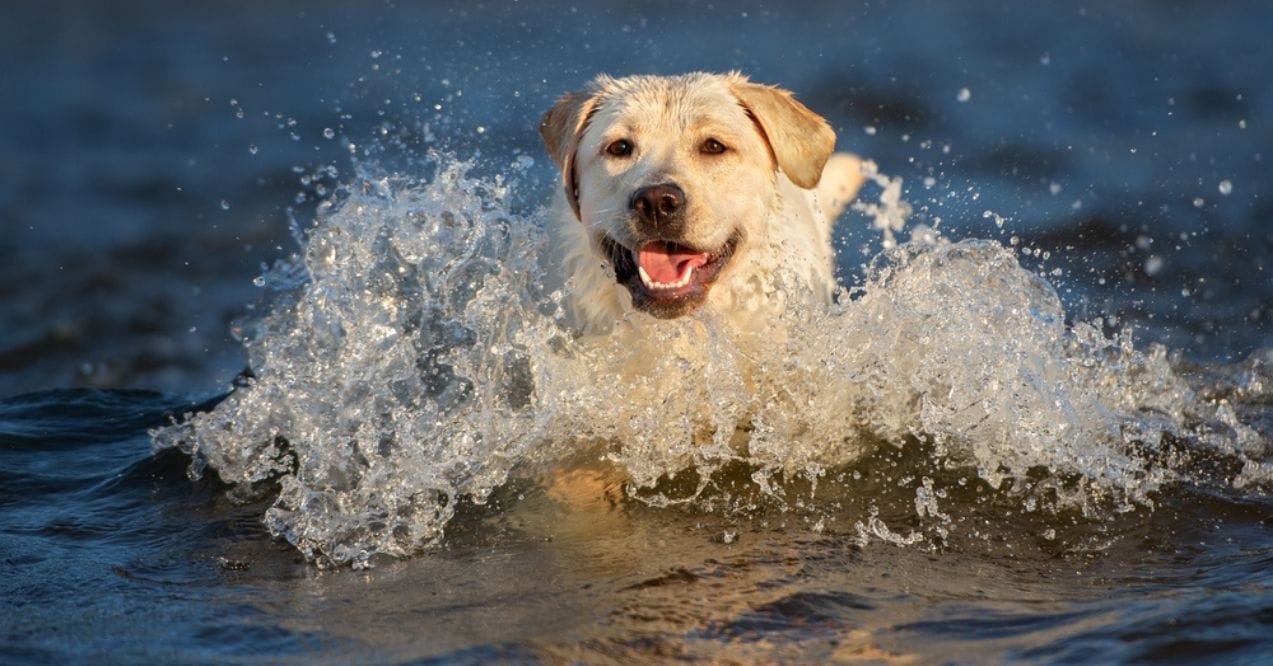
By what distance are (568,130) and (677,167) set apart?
1.95 feet

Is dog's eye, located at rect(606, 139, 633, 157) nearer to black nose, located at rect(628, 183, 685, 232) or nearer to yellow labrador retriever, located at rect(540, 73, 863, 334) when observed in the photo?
yellow labrador retriever, located at rect(540, 73, 863, 334)

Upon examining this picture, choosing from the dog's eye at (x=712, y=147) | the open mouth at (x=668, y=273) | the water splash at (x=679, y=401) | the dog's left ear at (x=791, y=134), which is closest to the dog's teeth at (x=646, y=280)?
the open mouth at (x=668, y=273)

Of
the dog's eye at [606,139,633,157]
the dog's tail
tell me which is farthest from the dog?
the dog's tail

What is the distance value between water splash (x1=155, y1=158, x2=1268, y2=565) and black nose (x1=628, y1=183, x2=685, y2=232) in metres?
0.48

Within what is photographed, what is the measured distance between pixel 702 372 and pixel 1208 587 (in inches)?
78.0

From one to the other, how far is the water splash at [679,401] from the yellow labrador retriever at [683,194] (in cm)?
18

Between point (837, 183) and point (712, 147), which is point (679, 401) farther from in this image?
point (837, 183)

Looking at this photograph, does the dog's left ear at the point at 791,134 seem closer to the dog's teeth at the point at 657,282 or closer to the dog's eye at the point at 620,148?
the dog's eye at the point at 620,148

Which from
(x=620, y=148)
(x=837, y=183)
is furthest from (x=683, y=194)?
(x=837, y=183)

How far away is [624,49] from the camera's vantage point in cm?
1348

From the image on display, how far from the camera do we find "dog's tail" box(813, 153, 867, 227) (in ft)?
21.5

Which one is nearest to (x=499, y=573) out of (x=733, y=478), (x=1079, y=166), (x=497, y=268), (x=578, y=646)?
(x=578, y=646)

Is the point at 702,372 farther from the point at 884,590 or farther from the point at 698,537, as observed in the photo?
the point at 884,590

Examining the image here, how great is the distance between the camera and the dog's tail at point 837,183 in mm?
6539
